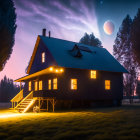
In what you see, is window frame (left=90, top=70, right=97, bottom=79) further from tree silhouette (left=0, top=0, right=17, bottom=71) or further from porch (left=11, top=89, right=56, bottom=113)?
tree silhouette (left=0, top=0, right=17, bottom=71)

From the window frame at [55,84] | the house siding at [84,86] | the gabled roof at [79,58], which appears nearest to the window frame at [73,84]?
the house siding at [84,86]

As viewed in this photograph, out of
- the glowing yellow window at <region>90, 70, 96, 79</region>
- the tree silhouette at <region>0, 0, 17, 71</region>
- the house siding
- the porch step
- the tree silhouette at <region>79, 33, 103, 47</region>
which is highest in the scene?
the tree silhouette at <region>79, 33, 103, 47</region>

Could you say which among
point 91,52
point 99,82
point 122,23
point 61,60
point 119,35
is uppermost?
point 122,23

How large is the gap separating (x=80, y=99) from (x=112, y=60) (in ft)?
29.3

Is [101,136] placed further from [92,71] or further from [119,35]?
[119,35]

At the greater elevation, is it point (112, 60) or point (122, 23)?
point (122, 23)

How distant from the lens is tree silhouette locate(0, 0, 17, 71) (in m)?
26.9

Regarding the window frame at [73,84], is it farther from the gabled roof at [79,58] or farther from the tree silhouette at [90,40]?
the tree silhouette at [90,40]

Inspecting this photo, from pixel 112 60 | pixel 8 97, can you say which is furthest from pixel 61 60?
pixel 8 97

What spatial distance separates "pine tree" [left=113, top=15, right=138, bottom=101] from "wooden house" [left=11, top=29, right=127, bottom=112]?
416 inches

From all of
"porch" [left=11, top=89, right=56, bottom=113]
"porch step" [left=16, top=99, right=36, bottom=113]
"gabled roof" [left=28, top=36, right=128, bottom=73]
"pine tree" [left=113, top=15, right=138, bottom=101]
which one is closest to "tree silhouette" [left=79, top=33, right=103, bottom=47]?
"pine tree" [left=113, top=15, right=138, bottom=101]

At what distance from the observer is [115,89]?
25.8 meters

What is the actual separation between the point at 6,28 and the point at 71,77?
12.9 metres

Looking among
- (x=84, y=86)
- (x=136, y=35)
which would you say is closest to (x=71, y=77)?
(x=84, y=86)
